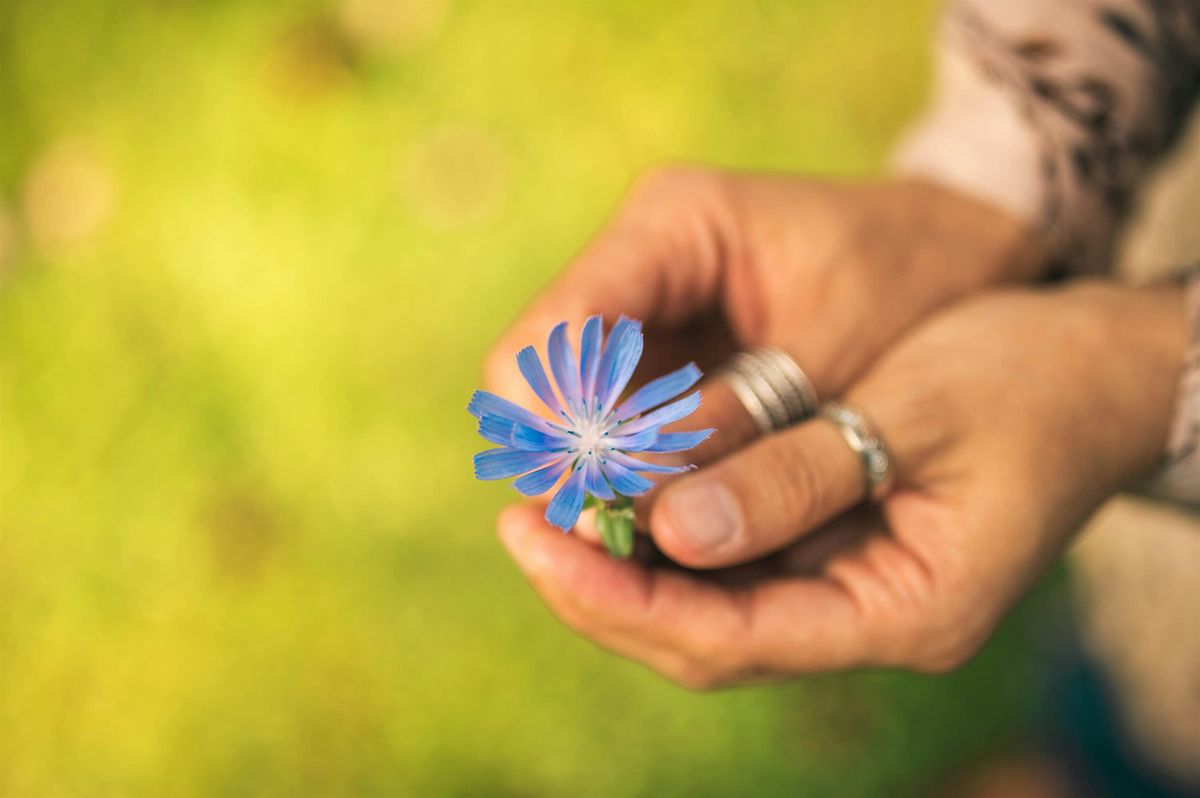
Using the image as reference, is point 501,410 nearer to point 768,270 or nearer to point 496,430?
point 496,430

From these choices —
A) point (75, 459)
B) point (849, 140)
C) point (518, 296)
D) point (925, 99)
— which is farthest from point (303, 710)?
point (925, 99)

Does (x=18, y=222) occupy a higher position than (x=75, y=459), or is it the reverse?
(x=18, y=222)

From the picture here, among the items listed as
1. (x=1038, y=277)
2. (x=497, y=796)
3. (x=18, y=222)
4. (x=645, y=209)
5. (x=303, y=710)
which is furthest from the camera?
(x=18, y=222)

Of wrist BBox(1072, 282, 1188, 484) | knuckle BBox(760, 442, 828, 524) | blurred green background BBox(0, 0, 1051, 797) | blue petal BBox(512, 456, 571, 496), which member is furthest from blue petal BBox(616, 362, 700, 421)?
blurred green background BBox(0, 0, 1051, 797)

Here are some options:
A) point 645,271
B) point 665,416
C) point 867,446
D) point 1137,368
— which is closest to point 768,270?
point 645,271

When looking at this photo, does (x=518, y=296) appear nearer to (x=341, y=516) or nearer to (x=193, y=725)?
(x=341, y=516)

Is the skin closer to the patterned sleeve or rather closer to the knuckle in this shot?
the knuckle
